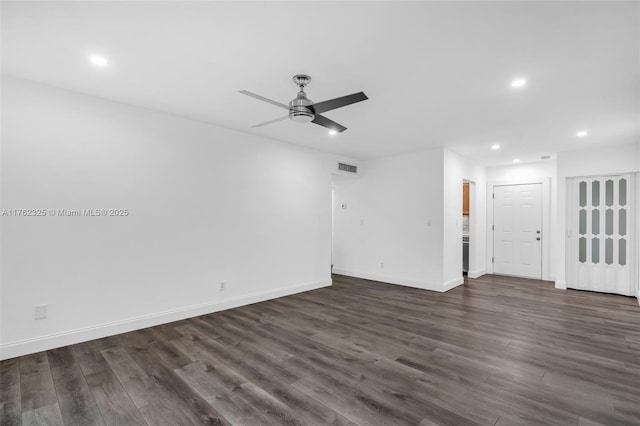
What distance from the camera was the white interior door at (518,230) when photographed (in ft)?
22.1

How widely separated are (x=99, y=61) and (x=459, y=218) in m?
6.16

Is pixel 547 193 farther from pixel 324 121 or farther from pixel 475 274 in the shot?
pixel 324 121

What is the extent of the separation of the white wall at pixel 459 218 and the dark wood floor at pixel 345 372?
1608mm

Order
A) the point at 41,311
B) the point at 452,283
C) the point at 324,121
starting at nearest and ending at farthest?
the point at 41,311
the point at 324,121
the point at 452,283

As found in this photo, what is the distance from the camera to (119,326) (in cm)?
346

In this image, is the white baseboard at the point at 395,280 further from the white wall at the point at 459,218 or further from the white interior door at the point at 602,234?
the white interior door at the point at 602,234

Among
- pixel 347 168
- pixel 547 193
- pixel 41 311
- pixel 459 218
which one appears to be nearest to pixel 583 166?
pixel 547 193

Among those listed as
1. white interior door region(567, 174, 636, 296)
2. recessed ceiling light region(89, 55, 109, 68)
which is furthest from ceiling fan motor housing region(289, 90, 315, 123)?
white interior door region(567, 174, 636, 296)

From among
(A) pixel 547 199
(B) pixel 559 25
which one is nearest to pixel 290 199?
(B) pixel 559 25

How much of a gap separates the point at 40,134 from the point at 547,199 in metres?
8.64

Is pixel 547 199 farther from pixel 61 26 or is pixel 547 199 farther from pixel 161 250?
pixel 61 26

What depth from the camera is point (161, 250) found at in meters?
3.84

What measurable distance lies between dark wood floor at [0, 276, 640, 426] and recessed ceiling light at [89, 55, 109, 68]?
8.90 feet

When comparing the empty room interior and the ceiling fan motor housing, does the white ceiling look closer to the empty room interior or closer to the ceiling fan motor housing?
the empty room interior
